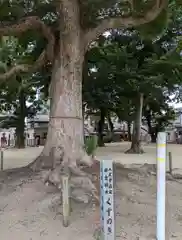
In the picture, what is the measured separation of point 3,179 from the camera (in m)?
8.24

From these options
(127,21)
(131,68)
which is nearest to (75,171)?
(127,21)

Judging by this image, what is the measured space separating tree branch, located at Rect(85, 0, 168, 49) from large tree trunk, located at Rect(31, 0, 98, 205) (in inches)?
14.3

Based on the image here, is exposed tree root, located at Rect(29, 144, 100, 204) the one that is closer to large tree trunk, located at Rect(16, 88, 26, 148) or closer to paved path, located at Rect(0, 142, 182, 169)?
paved path, located at Rect(0, 142, 182, 169)

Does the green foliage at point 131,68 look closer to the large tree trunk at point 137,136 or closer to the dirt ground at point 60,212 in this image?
the large tree trunk at point 137,136

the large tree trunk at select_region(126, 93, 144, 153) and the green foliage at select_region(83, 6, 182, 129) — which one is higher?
the green foliage at select_region(83, 6, 182, 129)

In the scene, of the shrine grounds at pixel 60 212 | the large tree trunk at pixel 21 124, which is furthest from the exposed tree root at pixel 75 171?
the large tree trunk at pixel 21 124

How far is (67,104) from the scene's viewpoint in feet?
26.8

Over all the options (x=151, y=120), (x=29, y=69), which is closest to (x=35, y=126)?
(x=151, y=120)

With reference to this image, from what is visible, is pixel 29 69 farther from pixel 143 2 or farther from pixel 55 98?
pixel 143 2

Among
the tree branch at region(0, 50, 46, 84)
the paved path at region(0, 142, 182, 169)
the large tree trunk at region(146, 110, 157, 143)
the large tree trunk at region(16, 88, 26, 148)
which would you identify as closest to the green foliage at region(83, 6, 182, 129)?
the paved path at region(0, 142, 182, 169)

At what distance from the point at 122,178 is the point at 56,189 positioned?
1908mm

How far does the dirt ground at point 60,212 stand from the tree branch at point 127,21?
3.47 meters

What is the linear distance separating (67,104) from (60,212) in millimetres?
2795

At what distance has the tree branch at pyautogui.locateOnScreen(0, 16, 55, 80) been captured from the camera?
852 centimetres
